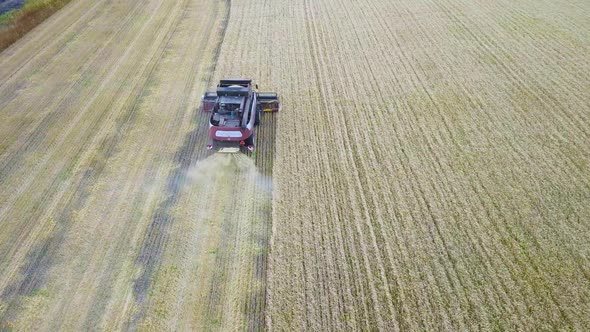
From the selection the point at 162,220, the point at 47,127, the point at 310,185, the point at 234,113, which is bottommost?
the point at 162,220

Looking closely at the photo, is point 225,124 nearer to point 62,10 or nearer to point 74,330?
point 74,330

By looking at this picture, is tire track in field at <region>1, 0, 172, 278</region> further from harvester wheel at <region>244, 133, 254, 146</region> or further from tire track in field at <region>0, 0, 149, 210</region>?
harvester wheel at <region>244, 133, 254, 146</region>

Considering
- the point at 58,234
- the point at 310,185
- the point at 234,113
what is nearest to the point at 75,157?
the point at 58,234

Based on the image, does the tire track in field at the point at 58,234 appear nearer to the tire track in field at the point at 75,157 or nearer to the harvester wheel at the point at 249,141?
the tire track in field at the point at 75,157

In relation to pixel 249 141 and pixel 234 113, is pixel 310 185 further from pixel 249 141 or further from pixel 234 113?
pixel 234 113

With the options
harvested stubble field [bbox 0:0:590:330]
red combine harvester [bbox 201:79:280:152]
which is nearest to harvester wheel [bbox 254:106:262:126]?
red combine harvester [bbox 201:79:280:152]

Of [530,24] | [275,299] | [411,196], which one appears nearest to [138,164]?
[275,299]
